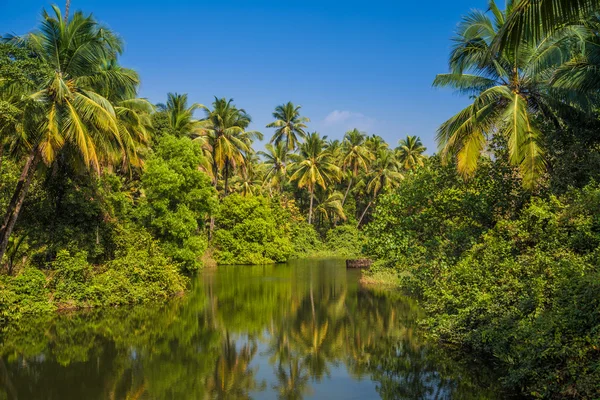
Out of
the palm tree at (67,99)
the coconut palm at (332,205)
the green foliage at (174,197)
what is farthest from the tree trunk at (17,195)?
the coconut palm at (332,205)

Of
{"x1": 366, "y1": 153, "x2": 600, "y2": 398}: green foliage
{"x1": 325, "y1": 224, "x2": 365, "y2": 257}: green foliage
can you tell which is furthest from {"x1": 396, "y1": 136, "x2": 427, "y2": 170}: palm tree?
{"x1": 366, "y1": 153, "x2": 600, "y2": 398}: green foliage

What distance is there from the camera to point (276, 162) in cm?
4988

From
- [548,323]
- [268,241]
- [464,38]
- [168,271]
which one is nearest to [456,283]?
[548,323]

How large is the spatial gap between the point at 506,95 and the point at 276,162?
3709 cm

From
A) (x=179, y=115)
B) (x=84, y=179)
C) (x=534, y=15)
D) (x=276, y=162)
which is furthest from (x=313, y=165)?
(x=534, y=15)

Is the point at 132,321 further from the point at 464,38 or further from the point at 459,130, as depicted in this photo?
the point at 464,38

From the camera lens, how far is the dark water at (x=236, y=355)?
9.09 m

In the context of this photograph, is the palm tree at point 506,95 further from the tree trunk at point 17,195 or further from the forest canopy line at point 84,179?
the tree trunk at point 17,195

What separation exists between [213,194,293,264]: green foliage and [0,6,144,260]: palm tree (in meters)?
23.6

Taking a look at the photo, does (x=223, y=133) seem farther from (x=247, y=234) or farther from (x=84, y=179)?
(x=84, y=179)

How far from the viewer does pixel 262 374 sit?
10.2 metres

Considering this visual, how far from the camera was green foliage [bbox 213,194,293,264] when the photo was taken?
4000cm

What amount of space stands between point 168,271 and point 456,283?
1275 centimetres

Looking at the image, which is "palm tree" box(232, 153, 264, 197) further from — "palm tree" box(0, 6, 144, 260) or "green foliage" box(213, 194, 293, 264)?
"palm tree" box(0, 6, 144, 260)
